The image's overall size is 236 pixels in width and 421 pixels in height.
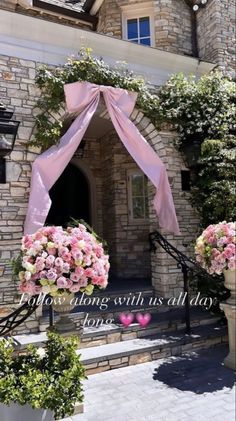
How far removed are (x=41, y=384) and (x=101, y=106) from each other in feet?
15.1

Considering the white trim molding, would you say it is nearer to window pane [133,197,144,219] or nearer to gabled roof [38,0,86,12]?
gabled roof [38,0,86,12]

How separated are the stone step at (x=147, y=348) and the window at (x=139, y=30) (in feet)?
21.8

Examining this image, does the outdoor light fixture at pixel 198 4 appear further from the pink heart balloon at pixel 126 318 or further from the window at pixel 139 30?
the pink heart balloon at pixel 126 318

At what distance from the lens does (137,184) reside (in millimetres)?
7980

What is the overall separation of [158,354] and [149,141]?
3.54 meters

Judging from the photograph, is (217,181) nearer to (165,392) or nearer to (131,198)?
(131,198)

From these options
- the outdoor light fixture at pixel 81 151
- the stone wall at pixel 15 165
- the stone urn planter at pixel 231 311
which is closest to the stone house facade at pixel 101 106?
the stone wall at pixel 15 165

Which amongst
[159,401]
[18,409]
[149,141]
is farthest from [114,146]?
[18,409]

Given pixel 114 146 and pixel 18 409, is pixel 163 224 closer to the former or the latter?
pixel 114 146

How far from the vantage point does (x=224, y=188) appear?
574 cm

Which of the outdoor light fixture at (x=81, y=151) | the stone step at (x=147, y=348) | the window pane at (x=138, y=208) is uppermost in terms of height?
the outdoor light fixture at (x=81, y=151)

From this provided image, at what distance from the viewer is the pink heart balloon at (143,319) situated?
512cm

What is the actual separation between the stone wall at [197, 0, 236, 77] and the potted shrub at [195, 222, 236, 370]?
17.3 feet

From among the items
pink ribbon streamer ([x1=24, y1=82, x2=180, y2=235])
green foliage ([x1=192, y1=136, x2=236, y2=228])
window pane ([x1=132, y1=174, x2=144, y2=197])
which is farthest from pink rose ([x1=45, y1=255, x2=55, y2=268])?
window pane ([x1=132, y1=174, x2=144, y2=197])
